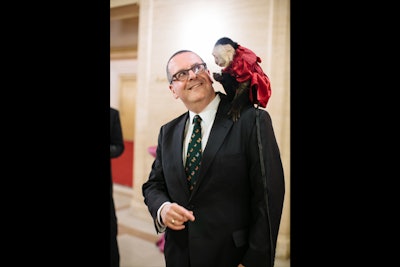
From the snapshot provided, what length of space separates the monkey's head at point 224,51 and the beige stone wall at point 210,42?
0.02m

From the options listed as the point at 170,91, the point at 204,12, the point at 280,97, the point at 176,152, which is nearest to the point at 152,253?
the point at 176,152

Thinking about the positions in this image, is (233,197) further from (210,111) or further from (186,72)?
(186,72)

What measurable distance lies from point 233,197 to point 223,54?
44 centimetres

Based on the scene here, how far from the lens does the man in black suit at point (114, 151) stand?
1160 mm

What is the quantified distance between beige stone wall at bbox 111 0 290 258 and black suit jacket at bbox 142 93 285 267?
10 centimetres

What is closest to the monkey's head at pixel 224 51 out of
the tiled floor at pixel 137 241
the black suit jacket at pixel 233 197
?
the black suit jacket at pixel 233 197

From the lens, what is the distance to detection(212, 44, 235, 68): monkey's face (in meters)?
0.93

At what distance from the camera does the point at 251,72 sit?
35.7 inches

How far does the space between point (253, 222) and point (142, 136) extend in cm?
50

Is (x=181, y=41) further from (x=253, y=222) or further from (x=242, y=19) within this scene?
(x=253, y=222)

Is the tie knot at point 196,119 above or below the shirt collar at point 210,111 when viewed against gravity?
below

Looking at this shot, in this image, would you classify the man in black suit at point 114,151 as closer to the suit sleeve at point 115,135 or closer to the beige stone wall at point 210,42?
the suit sleeve at point 115,135

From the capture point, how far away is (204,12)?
3.26 feet
